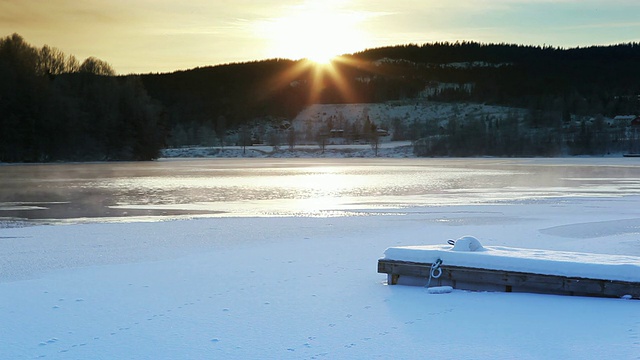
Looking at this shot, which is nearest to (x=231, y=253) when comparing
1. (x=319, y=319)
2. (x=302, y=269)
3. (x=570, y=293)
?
(x=302, y=269)

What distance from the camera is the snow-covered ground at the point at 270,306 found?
6.26 meters

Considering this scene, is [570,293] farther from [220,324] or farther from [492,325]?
[220,324]

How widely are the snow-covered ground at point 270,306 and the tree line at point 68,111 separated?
228ft

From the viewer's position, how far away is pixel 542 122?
157 m

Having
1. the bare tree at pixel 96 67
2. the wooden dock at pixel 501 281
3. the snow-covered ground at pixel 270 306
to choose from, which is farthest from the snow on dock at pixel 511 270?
the bare tree at pixel 96 67

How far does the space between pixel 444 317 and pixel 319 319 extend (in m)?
1.27

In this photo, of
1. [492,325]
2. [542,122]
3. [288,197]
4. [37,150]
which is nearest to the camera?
[492,325]

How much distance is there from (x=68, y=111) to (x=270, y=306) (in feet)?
261

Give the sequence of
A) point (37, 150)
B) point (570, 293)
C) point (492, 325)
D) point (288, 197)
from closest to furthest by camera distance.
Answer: point (492, 325) < point (570, 293) < point (288, 197) < point (37, 150)

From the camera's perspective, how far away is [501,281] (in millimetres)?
8172

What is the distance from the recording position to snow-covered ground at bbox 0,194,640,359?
→ 626 centimetres

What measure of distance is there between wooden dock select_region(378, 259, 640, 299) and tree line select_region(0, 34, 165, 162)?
246 ft

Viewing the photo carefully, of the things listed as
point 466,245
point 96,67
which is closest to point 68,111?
point 96,67

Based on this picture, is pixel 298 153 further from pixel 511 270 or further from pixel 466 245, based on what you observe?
pixel 511 270
